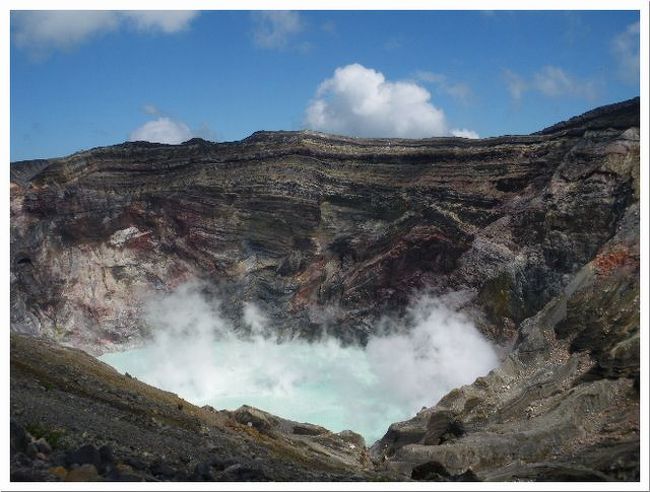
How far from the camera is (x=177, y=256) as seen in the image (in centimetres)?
5069

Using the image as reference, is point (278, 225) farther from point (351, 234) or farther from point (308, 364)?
point (308, 364)

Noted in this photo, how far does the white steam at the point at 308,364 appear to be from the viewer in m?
36.6

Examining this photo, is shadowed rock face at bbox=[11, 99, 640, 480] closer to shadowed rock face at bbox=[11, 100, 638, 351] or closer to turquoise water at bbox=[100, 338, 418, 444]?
shadowed rock face at bbox=[11, 100, 638, 351]

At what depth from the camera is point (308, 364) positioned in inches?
1724

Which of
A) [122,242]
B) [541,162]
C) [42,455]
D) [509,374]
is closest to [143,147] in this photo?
[122,242]

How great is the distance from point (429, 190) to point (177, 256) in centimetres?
1902

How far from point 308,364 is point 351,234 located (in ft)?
32.7

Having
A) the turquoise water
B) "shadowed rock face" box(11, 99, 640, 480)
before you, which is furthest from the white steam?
"shadowed rock face" box(11, 99, 640, 480)

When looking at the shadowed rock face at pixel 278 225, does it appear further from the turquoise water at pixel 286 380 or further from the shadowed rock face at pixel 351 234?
the turquoise water at pixel 286 380

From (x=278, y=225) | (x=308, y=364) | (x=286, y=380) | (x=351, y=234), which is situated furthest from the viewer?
(x=278, y=225)

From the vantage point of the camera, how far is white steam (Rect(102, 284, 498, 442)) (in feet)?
120

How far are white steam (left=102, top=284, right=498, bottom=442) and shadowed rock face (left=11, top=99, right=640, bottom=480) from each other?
1312 mm

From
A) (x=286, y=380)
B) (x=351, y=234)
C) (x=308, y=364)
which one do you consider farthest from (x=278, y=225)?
(x=286, y=380)

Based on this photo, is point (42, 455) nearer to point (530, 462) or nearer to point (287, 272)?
point (530, 462)
